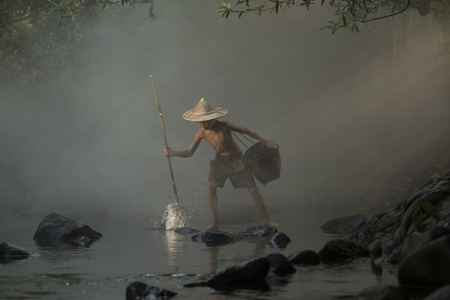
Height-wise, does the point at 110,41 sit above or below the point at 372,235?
above

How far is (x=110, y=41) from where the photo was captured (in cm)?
2739

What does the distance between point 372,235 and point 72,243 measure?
372 cm

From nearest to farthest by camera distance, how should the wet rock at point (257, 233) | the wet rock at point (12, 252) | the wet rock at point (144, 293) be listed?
the wet rock at point (144, 293)
the wet rock at point (12, 252)
the wet rock at point (257, 233)

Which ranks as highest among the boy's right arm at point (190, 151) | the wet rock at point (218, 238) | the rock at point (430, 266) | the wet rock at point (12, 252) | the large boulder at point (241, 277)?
the boy's right arm at point (190, 151)

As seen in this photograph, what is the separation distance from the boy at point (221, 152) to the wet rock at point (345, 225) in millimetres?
846

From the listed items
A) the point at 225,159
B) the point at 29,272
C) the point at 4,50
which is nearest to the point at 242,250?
the point at 29,272

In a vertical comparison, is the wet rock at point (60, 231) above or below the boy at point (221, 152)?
below

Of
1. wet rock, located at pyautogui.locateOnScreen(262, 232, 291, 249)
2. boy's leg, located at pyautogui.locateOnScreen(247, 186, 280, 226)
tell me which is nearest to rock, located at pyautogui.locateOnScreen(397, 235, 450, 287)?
wet rock, located at pyautogui.locateOnScreen(262, 232, 291, 249)

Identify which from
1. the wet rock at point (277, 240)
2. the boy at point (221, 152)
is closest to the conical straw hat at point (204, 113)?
the boy at point (221, 152)

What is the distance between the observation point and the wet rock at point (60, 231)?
9.84 metres

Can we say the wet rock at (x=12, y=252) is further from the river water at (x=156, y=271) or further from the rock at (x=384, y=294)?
the rock at (x=384, y=294)

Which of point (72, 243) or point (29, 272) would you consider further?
point (72, 243)

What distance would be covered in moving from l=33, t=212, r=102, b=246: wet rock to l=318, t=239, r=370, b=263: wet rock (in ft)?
12.9

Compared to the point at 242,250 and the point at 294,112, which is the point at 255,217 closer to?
the point at 242,250
